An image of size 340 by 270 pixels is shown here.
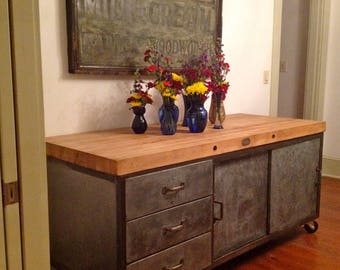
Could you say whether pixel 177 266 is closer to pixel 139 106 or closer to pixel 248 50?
pixel 139 106

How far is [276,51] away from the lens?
325 cm

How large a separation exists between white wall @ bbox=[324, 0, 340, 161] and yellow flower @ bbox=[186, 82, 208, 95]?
7.89ft

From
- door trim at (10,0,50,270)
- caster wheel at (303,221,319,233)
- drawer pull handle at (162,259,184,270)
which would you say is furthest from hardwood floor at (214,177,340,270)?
door trim at (10,0,50,270)

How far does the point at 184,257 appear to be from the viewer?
179 centimetres

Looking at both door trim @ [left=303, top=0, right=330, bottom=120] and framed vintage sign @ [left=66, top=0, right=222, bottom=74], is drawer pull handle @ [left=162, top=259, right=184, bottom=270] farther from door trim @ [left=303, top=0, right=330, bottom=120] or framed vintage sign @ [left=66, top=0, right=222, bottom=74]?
door trim @ [left=303, top=0, right=330, bottom=120]

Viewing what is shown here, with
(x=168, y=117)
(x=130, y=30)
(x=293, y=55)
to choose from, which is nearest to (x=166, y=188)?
(x=168, y=117)

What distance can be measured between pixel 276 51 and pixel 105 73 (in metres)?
1.68

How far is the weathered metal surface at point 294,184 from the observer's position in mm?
2309

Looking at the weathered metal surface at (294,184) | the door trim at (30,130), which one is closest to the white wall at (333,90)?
the weathered metal surface at (294,184)

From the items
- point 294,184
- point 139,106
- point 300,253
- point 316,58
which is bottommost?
point 300,253

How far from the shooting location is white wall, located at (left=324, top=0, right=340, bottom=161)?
393 cm

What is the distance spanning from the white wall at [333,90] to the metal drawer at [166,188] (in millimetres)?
2610

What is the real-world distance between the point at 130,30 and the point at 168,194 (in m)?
0.97

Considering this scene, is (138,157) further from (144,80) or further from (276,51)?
(276,51)
